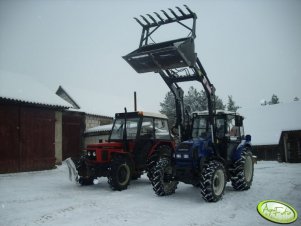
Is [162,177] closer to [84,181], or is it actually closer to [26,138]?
[84,181]

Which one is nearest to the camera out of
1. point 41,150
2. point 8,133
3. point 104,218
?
point 104,218

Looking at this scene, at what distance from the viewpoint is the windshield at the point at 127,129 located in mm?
9500

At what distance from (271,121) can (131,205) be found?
19.1m

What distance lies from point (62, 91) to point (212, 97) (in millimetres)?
17376

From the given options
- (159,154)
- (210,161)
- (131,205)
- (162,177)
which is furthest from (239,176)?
(131,205)

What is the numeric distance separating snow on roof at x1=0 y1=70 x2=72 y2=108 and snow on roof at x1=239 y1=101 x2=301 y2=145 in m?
14.3

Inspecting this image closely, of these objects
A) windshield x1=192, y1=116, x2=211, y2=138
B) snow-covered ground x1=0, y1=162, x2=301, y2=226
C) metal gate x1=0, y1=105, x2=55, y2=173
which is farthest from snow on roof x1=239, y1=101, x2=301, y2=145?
metal gate x1=0, y1=105, x2=55, y2=173

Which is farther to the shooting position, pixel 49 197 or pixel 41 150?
pixel 41 150

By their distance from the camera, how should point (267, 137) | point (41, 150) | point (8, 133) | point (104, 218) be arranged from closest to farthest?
point (104, 218) → point (8, 133) → point (41, 150) → point (267, 137)

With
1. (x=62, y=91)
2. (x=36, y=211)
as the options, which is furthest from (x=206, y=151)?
(x=62, y=91)

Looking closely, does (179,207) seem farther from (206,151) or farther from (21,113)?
(21,113)

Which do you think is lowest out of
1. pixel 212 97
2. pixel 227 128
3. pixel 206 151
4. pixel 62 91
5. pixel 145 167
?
pixel 145 167

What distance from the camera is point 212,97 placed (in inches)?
305

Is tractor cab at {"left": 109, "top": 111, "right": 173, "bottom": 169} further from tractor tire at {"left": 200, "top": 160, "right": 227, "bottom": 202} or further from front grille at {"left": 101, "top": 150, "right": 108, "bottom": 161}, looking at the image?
tractor tire at {"left": 200, "top": 160, "right": 227, "bottom": 202}
